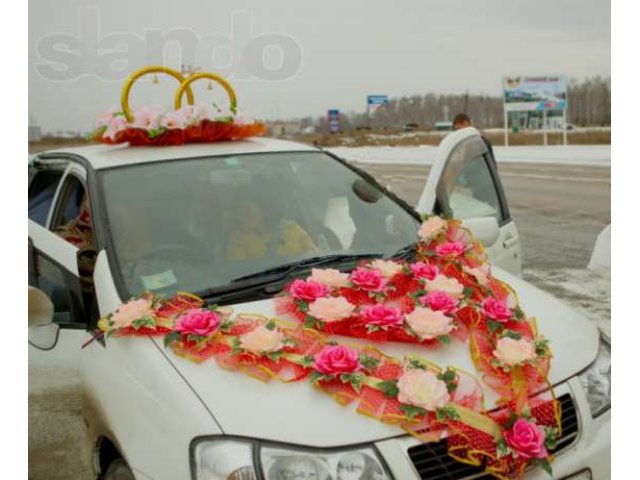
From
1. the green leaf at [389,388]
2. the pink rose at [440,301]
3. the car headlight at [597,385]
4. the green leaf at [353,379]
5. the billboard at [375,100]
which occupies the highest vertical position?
the billboard at [375,100]

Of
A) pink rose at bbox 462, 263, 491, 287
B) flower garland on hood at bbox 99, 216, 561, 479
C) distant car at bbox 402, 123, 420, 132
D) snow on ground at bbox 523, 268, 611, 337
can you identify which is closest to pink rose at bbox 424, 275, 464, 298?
flower garland on hood at bbox 99, 216, 561, 479

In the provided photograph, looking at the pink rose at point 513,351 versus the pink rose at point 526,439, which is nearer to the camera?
the pink rose at point 526,439

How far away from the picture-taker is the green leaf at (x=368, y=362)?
77.6 inches

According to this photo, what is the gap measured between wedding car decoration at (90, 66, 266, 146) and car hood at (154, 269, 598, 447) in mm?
1356

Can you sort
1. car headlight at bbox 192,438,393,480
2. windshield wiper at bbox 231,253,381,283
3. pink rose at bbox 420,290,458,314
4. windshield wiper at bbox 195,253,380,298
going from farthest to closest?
1. windshield wiper at bbox 231,253,381,283
2. windshield wiper at bbox 195,253,380,298
3. pink rose at bbox 420,290,458,314
4. car headlight at bbox 192,438,393,480

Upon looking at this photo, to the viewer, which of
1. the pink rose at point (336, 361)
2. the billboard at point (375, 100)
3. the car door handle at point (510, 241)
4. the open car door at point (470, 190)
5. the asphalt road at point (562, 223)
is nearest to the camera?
the pink rose at point (336, 361)

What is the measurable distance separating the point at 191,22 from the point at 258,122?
161cm

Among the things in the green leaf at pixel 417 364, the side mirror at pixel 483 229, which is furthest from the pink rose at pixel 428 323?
the side mirror at pixel 483 229

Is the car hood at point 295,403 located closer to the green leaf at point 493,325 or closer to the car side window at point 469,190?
the green leaf at point 493,325

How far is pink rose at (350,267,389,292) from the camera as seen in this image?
94.7 inches

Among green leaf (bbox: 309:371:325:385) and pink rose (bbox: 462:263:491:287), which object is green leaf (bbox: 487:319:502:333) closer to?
pink rose (bbox: 462:263:491:287)

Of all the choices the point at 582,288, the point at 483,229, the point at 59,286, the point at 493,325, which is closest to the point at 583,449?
the point at 493,325

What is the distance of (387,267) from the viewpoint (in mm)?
2559

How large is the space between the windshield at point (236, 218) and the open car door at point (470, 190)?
55 centimetres
